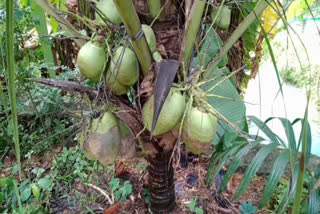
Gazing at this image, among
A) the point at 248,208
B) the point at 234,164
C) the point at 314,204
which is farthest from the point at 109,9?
the point at 248,208

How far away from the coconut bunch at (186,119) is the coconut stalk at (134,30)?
0.07 meters

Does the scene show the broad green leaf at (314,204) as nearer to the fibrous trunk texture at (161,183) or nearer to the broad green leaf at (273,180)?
the broad green leaf at (273,180)

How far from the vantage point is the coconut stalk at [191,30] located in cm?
55

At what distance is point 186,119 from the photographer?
1.69ft

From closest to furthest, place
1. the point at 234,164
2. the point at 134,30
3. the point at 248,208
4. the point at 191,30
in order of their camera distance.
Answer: the point at 134,30, the point at 191,30, the point at 234,164, the point at 248,208

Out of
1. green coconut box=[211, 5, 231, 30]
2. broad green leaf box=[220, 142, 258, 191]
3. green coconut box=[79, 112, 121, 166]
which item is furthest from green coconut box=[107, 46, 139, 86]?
broad green leaf box=[220, 142, 258, 191]

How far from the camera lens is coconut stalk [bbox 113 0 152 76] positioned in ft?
1.32

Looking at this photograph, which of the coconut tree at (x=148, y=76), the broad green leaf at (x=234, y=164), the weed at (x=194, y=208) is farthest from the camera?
the weed at (x=194, y=208)

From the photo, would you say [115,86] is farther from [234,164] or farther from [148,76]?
[234,164]

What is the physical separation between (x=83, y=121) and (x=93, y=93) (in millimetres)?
67

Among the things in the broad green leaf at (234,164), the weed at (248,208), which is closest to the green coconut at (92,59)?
the broad green leaf at (234,164)

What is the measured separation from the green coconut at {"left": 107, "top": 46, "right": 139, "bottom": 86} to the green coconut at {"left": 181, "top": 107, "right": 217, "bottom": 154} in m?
0.13

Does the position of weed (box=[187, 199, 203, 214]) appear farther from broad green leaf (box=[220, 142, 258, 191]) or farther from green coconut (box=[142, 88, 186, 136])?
green coconut (box=[142, 88, 186, 136])

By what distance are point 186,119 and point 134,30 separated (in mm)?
181
